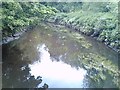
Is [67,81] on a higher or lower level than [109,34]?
lower

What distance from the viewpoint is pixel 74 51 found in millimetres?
23891

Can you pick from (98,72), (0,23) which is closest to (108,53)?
(98,72)

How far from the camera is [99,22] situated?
1181 inches

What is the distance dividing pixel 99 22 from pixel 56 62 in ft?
37.3

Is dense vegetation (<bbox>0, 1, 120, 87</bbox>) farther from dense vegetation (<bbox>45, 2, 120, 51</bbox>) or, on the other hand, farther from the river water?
the river water

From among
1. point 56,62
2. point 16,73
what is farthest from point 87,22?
point 16,73

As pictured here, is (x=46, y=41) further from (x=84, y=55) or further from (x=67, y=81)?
(x=67, y=81)

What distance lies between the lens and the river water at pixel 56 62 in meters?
15.9

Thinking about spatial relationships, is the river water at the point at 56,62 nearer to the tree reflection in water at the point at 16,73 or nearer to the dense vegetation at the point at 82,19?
the tree reflection in water at the point at 16,73

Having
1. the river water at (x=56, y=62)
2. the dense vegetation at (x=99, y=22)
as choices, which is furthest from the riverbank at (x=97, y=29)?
the river water at (x=56, y=62)

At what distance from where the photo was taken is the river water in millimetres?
15922

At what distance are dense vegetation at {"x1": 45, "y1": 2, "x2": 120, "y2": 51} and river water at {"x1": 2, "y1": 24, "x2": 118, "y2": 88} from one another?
1026mm

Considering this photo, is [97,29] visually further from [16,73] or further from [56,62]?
[16,73]

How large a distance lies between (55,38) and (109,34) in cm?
666
